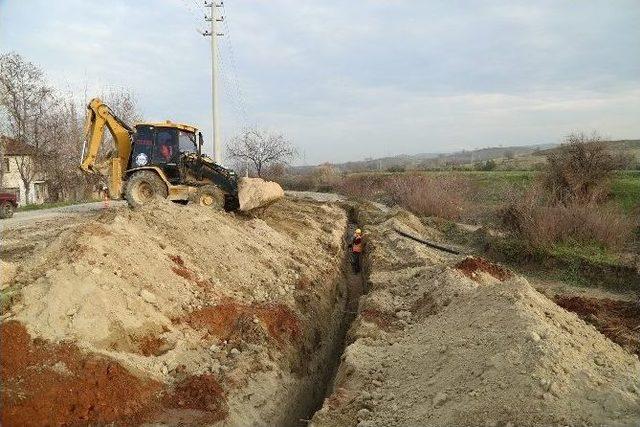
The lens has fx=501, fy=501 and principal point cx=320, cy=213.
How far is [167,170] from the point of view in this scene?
14828mm

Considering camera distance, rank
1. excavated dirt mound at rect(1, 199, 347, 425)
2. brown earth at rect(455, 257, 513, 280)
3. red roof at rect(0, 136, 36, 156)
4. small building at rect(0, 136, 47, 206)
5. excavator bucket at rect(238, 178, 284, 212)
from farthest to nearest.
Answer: red roof at rect(0, 136, 36, 156) < small building at rect(0, 136, 47, 206) < excavator bucket at rect(238, 178, 284, 212) < brown earth at rect(455, 257, 513, 280) < excavated dirt mound at rect(1, 199, 347, 425)

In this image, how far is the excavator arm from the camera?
1496 cm

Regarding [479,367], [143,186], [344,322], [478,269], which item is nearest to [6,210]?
[143,186]

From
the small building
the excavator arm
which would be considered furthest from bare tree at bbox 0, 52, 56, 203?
the excavator arm

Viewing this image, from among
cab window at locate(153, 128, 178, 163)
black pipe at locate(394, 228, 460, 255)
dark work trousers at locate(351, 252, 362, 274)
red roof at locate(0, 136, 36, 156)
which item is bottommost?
dark work trousers at locate(351, 252, 362, 274)

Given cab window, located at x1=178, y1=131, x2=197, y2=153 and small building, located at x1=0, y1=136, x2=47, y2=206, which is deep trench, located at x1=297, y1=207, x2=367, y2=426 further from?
small building, located at x1=0, y1=136, x2=47, y2=206

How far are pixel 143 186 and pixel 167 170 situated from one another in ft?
2.73

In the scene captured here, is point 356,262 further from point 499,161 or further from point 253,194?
point 499,161

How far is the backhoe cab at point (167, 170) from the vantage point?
1452 centimetres

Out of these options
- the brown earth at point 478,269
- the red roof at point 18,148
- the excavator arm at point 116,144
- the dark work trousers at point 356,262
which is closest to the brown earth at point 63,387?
the brown earth at point 478,269

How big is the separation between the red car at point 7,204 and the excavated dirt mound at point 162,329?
10455 millimetres

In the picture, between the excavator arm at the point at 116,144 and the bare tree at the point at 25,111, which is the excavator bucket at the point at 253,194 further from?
the bare tree at the point at 25,111

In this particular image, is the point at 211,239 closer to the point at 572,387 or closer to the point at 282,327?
the point at 282,327

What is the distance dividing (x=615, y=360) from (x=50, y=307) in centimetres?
704
